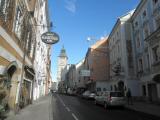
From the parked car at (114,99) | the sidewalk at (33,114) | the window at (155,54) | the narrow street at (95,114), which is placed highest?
the window at (155,54)

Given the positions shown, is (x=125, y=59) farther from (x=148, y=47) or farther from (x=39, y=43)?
(x=39, y=43)

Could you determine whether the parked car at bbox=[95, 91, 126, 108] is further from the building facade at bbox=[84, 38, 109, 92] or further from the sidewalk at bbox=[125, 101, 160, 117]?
the building facade at bbox=[84, 38, 109, 92]

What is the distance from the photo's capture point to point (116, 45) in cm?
4000

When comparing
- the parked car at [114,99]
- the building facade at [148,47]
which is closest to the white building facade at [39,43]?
the parked car at [114,99]

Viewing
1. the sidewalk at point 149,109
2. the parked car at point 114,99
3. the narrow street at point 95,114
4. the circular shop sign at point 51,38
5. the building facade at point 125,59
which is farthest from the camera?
the building facade at point 125,59

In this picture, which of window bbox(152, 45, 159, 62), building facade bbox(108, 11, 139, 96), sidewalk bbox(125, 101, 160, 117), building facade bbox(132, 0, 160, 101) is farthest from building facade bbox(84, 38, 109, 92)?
sidewalk bbox(125, 101, 160, 117)

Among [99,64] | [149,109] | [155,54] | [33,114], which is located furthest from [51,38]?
[99,64]

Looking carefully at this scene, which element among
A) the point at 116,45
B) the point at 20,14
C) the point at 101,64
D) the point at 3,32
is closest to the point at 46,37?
the point at 20,14

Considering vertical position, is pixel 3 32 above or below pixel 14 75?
above

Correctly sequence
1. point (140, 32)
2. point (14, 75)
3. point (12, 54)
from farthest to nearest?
point (140, 32)
point (14, 75)
point (12, 54)

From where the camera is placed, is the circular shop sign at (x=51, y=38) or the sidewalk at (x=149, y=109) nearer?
the sidewalk at (x=149, y=109)

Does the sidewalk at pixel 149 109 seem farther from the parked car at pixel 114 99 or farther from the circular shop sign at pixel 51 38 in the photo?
the circular shop sign at pixel 51 38

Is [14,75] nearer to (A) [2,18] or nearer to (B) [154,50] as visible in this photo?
(A) [2,18]

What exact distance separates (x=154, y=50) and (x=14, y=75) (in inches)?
650
